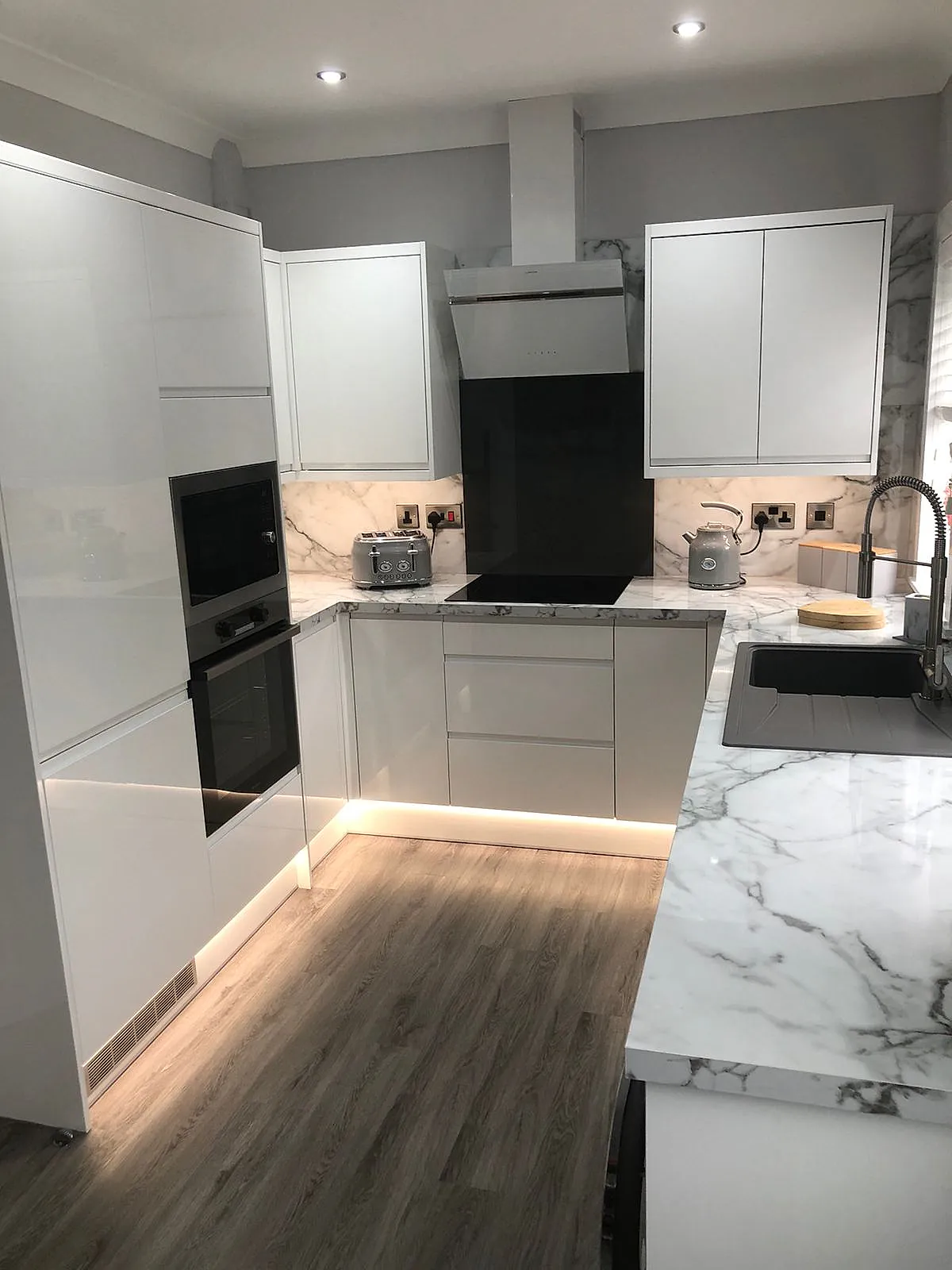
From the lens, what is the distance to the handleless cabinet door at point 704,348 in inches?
126

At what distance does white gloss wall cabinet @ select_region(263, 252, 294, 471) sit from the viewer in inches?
137

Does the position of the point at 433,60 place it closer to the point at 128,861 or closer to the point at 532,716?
the point at 532,716

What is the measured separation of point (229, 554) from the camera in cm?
275

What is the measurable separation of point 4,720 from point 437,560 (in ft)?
7.31

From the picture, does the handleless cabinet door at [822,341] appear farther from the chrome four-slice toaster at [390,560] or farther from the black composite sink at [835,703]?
the chrome four-slice toaster at [390,560]

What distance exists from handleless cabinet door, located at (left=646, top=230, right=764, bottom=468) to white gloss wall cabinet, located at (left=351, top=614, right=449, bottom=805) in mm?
1033

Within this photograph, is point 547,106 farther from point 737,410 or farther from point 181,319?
point 181,319

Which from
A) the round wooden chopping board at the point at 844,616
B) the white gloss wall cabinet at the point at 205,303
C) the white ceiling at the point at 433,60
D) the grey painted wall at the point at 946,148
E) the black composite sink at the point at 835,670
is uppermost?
the white ceiling at the point at 433,60

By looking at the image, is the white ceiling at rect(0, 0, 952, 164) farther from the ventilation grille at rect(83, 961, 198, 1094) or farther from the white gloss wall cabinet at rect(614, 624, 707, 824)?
the ventilation grille at rect(83, 961, 198, 1094)

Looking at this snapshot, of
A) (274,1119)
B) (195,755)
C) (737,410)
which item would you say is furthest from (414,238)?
(274,1119)

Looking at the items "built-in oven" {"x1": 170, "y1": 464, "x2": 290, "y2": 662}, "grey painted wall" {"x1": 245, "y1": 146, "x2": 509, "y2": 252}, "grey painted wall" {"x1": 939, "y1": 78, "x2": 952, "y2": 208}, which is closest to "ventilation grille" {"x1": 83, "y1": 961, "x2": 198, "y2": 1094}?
"built-in oven" {"x1": 170, "y1": 464, "x2": 290, "y2": 662}

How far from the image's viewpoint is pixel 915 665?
2512 millimetres

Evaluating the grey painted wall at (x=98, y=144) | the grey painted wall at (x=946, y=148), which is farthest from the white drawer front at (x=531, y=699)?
the grey painted wall at (x=98, y=144)

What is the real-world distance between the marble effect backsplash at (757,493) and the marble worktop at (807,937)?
6.09 ft
